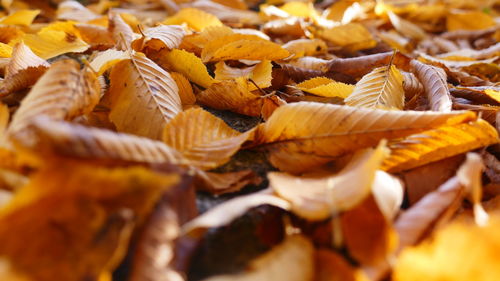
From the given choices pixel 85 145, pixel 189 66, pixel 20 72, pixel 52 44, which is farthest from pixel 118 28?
pixel 85 145

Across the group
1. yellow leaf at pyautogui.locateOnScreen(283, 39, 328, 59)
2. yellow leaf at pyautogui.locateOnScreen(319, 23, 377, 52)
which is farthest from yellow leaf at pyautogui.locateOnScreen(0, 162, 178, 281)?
yellow leaf at pyautogui.locateOnScreen(319, 23, 377, 52)

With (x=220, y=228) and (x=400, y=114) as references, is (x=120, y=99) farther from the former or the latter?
(x=400, y=114)

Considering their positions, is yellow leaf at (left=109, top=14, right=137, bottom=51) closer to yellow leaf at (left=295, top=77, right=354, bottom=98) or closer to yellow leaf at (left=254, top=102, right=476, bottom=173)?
yellow leaf at (left=295, top=77, right=354, bottom=98)

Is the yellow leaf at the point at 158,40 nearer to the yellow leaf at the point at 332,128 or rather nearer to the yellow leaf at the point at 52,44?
the yellow leaf at the point at 52,44

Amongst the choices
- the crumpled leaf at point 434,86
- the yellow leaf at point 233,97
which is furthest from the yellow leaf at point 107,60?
the crumpled leaf at point 434,86

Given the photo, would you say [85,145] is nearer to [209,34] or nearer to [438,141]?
[438,141]

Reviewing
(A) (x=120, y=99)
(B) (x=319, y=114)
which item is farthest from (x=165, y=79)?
(B) (x=319, y=114)

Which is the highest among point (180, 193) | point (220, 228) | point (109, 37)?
point (180, 193)
